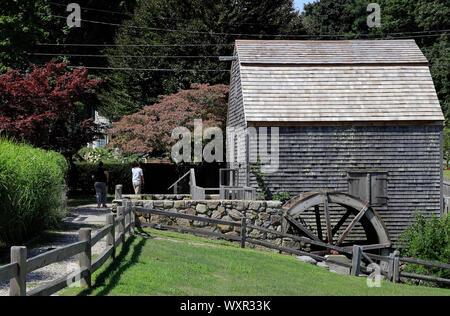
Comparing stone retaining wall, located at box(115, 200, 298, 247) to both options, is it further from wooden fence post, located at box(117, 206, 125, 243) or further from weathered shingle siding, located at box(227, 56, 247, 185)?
wooden fence post, located at box(117, 206, 125, 243)

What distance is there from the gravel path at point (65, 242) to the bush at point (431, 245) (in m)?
10.1

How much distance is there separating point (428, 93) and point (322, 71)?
3.86 metres

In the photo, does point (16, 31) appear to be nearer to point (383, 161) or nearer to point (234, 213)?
point (234, 213)

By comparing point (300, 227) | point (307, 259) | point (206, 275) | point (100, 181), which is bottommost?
point (307, 259)

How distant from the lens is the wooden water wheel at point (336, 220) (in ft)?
61.6

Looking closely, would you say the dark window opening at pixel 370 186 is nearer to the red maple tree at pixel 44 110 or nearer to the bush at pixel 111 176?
the red maple tree at pixel 44 110

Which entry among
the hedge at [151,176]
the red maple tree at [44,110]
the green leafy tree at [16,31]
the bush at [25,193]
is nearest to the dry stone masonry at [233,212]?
the bush at [25,193]

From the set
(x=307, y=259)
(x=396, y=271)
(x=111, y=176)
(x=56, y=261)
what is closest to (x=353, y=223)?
(x=307, y=259)

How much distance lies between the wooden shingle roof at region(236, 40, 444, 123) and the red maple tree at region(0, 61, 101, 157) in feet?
21.6

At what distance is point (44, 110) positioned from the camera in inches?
834

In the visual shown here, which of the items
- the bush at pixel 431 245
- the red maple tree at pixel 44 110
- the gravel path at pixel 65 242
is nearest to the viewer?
the gravel path at pixel 65 242

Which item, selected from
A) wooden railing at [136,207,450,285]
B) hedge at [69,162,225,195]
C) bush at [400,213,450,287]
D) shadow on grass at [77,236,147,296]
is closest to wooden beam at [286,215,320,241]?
wooden railing at [136,207,450,285]

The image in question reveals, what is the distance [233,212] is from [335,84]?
650 cm

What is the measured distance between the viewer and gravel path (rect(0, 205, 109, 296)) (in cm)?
938
